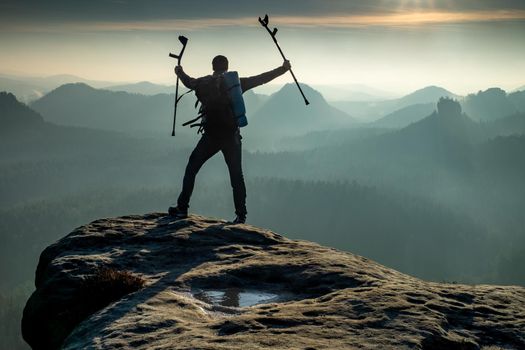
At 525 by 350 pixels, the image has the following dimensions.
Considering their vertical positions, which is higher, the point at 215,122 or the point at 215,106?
the point at 215,106

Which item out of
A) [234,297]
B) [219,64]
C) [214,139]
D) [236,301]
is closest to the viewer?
[236,301]

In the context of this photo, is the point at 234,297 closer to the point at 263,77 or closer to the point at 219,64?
the point at 219,64

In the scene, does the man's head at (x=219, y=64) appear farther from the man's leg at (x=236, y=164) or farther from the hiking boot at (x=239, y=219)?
the hiking boot at (x=239, y=219)

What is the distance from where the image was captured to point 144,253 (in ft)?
40.0

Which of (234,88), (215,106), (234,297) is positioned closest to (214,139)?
(215,106)

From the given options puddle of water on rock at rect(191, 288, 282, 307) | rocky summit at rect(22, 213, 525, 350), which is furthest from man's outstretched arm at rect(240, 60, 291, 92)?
puddle of water on rock at rect(191, 288, 282, 307)

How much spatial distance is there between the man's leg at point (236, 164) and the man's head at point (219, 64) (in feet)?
6.96

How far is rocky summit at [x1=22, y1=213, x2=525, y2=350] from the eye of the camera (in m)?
7.50

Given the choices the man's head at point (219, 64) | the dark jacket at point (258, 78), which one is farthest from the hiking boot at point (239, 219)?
the man's head at point (219, 64)

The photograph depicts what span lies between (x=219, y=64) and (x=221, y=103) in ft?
4.24

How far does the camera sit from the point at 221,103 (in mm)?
15602

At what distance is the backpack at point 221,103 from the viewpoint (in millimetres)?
15328

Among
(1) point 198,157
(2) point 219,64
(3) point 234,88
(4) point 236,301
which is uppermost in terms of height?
(2) point 219,64

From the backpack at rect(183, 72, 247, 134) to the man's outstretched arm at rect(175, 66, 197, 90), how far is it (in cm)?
20
